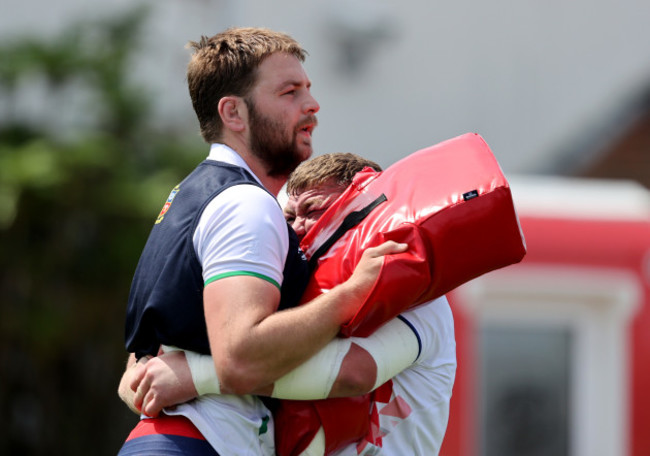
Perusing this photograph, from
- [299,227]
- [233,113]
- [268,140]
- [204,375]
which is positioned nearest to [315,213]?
[299,227]

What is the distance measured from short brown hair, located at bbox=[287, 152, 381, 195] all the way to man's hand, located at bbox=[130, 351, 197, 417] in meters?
0.61

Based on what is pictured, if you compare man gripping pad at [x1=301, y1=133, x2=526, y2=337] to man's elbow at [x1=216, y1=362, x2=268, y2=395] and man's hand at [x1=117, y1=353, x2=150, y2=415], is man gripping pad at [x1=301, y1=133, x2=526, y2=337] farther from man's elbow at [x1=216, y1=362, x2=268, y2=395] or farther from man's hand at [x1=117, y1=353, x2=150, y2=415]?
man's hand at [x1=117, y1=353, x2=150, y2=415]

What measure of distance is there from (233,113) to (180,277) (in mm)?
496

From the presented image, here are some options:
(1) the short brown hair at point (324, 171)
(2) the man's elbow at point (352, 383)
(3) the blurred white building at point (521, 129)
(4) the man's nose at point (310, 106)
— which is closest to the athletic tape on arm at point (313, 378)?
(2) the man's elbow at point (352, 383)

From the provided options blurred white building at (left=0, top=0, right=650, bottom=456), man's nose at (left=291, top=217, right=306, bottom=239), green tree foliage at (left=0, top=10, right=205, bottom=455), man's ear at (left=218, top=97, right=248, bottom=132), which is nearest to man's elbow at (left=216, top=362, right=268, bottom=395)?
man's nose at (left=291, top=217, right=306, bottom=239)

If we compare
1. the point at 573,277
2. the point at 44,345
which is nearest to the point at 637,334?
the point at 573,277

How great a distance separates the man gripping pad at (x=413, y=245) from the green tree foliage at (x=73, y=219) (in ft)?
20.7

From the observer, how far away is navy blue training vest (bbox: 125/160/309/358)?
2656 mm

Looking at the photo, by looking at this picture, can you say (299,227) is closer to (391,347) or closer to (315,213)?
(315,213)

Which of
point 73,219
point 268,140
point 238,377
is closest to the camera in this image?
point 238,377

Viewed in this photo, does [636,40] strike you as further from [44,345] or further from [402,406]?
[402,406]

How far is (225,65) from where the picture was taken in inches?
113

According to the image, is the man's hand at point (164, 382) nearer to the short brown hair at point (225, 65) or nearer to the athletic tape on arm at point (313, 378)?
the athletic tape on arm at point (313, 378)

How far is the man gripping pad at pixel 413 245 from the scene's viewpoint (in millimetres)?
2621
